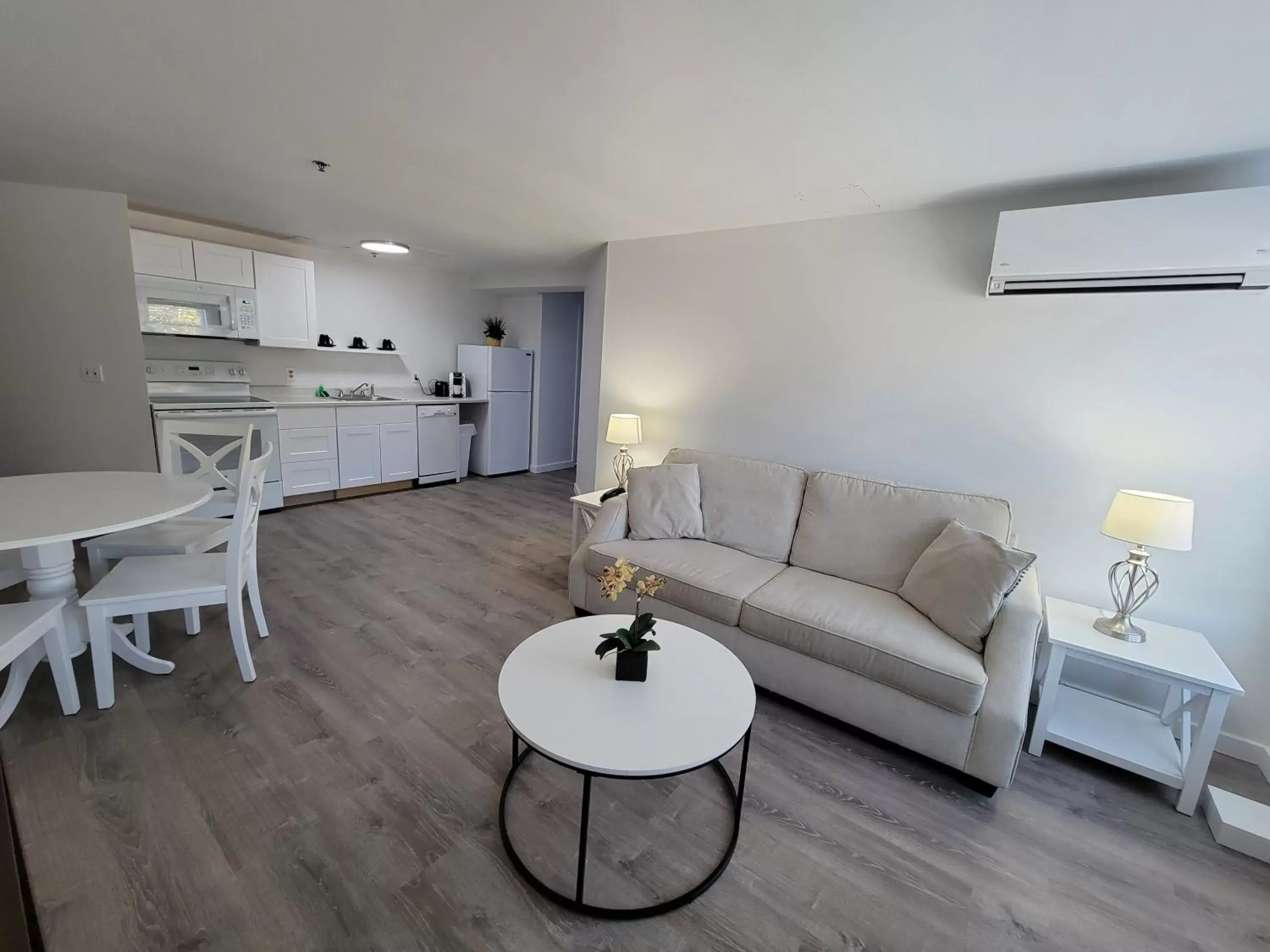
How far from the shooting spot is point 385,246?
431cm

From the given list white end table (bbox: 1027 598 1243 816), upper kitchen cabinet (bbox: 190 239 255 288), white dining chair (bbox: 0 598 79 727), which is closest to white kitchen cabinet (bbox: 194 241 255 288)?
upper kitchen cabinet (bbox: 190 239 255 288)

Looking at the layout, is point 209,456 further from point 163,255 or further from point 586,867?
point 586,867

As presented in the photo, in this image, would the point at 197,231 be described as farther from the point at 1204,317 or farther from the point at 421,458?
the point at 1204,317

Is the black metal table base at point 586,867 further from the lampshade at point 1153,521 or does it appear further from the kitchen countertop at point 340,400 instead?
the kitchen countertop at point 340,400

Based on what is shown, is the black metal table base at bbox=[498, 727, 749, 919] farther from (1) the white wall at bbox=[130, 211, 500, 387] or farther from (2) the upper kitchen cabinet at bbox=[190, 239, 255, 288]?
(1) the white wall at bbox=[130, 211, 500, 387]

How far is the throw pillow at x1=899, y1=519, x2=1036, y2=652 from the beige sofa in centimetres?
5

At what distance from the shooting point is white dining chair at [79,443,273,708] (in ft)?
6.33

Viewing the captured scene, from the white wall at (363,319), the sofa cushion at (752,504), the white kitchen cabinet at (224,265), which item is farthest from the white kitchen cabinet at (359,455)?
the sofa cushion at (752,504)

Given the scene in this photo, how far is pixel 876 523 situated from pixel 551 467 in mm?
4605

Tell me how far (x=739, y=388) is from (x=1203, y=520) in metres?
2.18

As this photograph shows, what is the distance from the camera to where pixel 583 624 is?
75.3 inches

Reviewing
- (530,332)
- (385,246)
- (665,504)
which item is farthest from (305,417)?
(665,504)

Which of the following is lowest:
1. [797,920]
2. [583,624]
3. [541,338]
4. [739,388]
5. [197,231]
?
[797,920]

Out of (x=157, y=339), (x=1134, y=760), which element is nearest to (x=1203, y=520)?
(x=1134, y=760)
